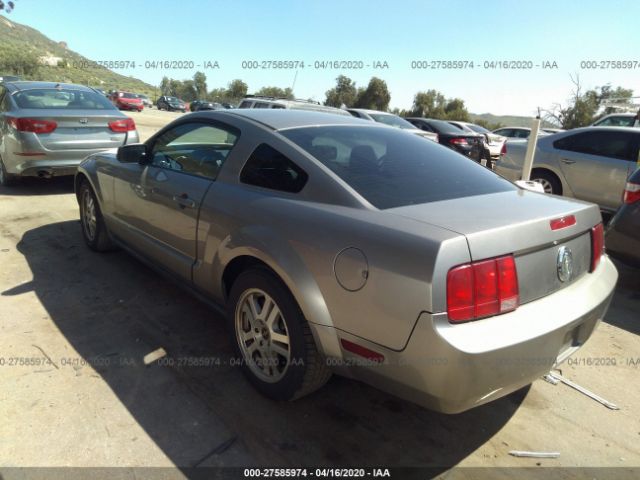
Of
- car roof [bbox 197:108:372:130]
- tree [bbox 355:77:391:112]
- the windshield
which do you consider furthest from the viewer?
tree [bbox 355:77:391:112]

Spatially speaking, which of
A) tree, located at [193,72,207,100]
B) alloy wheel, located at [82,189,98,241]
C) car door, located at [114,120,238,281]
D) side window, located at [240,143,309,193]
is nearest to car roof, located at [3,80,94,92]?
alloy wheel, located at [82,189,98,241]

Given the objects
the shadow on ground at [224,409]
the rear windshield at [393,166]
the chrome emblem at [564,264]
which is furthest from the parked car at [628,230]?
the chrome emblem at [564,264]

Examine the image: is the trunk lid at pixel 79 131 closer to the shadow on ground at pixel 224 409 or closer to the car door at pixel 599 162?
the shadow on ground at pixel 224 409

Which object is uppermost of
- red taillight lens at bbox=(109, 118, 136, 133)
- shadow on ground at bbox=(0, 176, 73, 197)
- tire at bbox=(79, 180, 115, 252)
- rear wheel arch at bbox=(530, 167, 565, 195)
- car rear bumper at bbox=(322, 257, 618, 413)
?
red taillight lens at bbox=(109, 118, 136, 133)

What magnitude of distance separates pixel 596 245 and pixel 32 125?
6820 millimetres

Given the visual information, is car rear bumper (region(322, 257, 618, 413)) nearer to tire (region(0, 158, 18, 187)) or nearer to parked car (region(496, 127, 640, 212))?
parked car (region(496, 127, 640, 212))

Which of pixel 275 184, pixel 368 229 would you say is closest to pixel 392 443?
pixel 368 229

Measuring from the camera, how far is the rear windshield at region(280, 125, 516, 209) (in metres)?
2.36

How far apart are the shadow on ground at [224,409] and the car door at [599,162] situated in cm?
530

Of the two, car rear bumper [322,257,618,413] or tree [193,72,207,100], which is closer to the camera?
car rear bumper [322,257,618,413]

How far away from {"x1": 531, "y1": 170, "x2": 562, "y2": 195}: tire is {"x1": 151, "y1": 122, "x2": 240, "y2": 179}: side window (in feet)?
20.0

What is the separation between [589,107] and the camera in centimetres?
3275

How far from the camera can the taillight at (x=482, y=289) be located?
182 cm

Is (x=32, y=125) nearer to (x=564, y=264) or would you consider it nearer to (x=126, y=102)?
(x=564, y=264)
